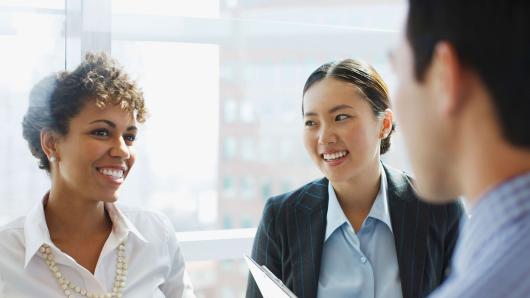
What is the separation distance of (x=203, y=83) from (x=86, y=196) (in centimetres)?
90

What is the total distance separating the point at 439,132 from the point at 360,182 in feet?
4.63

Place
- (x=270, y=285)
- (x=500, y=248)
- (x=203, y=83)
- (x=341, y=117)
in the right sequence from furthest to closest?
(x=203, y=83) < (x=341, y=117) < (x=270, y=285) < (x=500, y=248)

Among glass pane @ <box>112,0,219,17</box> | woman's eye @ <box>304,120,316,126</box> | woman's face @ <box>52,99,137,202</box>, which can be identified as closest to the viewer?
woman's face @ <box>52,99,137,202</box>

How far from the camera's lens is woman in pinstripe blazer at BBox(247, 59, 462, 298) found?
190 centimetres

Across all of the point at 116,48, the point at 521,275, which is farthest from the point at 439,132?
the point at 116,48

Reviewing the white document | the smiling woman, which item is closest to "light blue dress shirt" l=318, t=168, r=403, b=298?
the white document

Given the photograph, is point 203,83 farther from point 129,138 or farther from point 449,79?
point 449,79

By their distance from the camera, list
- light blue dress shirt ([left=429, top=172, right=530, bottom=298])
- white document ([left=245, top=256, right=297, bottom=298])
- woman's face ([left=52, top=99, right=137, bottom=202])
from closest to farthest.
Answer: light blue dress shirt ([left=429, top=172, right=530, bottom=298])
white document ([left=245, top=256, right=297, bottom=298])
woman's face ([left=52, top=99, right=137, bottom=202])

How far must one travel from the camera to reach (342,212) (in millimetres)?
1982

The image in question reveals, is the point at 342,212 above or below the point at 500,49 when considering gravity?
below

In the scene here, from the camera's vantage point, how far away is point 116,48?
227 cm

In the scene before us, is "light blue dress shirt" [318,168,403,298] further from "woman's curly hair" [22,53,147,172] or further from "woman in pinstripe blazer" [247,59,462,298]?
"woman's curly hair" [22,53,147,172]

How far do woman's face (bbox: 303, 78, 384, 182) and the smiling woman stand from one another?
59 centimetres

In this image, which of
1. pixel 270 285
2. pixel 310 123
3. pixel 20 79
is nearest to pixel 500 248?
pixel 270 285
